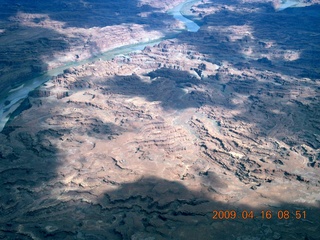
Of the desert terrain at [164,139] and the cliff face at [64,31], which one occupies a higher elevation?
the cliff face at [64,31]

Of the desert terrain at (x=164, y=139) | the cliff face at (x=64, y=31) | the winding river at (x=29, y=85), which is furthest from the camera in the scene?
the cliff face at (x=64, y=31)

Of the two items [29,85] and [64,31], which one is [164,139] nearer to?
[29,85]

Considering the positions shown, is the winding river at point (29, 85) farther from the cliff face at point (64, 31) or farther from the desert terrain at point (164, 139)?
the desert terrain at point (164, 139)

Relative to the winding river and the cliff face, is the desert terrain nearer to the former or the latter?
the cliff face

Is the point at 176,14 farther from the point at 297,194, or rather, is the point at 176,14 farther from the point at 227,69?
the point at 297,194

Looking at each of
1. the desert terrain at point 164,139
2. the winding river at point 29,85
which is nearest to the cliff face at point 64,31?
the desert terrain at point 164,139

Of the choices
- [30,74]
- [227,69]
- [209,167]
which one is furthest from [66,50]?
[209,167]

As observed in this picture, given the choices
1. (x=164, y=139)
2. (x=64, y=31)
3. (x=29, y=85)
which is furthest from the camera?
(x=64, y=31)

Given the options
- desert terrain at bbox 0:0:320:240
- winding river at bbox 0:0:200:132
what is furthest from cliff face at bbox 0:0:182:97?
winding river at bbox 0:0:200:132

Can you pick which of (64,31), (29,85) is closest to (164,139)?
(29,85)
